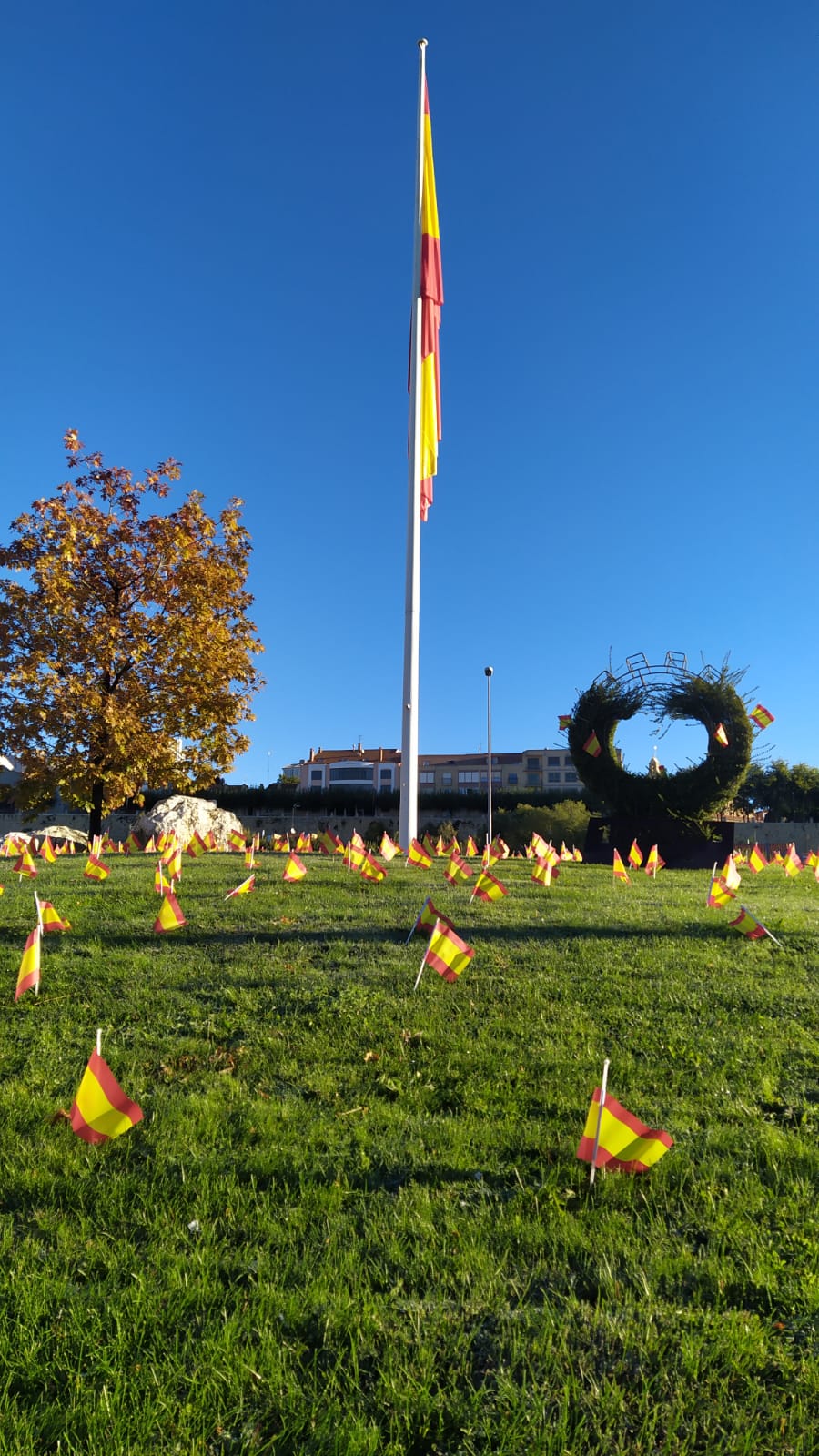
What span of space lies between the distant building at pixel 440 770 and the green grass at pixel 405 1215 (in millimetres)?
86886

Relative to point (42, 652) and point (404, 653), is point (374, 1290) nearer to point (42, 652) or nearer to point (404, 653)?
point (404, 653)

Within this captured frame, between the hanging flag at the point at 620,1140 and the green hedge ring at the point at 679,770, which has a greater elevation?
the green hedge ring at the point at 679,770

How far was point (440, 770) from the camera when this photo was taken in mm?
98500

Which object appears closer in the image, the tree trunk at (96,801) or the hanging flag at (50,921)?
the hanging flag at (50,921)

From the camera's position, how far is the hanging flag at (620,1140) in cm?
350

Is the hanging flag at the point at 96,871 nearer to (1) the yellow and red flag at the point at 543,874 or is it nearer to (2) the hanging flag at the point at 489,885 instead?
(2) the hanging flag at the point at 489,885

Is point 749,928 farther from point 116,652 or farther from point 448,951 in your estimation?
point 116,652

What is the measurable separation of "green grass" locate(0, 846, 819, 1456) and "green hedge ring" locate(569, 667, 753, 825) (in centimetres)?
1365

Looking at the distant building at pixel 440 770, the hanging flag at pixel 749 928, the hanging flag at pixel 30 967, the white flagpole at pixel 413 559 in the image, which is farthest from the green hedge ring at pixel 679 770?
the distant building at pixel 440 770

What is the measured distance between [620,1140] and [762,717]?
57.3 feet

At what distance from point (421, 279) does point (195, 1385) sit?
16.5 meters

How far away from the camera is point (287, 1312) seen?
2.65 meters

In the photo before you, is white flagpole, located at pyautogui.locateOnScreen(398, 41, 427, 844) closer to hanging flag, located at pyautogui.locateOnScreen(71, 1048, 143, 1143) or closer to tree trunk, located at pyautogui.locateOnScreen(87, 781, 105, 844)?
tree trunk, located at pyautogui.locateOnScreen(87, 781, 105, 844)

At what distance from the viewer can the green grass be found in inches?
91.1
